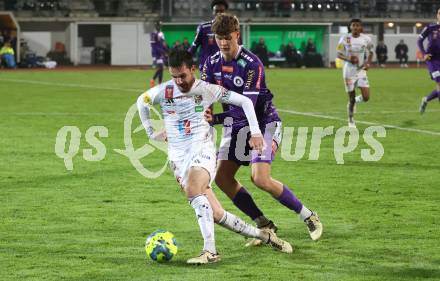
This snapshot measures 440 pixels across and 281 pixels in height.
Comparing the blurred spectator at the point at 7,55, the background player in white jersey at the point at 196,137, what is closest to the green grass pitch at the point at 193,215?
the background player in white jersey at the point at 196,137

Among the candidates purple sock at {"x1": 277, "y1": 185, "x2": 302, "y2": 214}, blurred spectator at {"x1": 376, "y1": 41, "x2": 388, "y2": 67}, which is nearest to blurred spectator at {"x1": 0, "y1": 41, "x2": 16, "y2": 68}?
blurred spectator at {"x1": 376, "y1": 41, "x2": 388, "y2": 67}

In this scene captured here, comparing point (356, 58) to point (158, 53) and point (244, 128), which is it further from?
point (158, 53)

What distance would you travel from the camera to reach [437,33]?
22.2 m

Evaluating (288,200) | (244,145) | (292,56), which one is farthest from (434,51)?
(292,56)

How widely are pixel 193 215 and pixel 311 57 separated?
56.5 metres

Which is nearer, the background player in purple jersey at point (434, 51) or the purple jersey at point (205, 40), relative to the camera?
the purple jersey at point (205, 40)

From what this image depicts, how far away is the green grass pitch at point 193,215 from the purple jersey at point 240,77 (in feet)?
4.02

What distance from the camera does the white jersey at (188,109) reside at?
28.1ft

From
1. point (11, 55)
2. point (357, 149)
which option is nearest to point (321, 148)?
point (357, 149)

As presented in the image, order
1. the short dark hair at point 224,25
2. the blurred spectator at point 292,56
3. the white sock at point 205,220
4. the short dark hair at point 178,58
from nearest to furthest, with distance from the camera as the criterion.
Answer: the short dark hair at point 178,58 < the white sock at point 205,220 < the short dark hair at point 224,25 < the blurred spectator at point 292,56

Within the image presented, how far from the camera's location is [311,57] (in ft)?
219

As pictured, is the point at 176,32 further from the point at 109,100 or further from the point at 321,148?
the point at 321,148

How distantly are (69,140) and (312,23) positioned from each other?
5130cm

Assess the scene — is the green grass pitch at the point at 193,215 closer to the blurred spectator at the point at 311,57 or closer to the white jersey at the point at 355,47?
the white jersey at the point at 355,47
